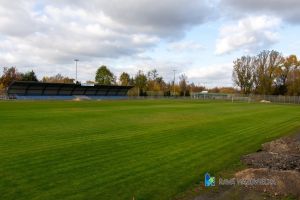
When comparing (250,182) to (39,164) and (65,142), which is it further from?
(65,142)

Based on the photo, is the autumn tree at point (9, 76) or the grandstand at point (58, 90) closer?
the grandstand at point (58, 90)

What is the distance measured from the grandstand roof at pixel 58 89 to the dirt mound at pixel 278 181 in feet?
276

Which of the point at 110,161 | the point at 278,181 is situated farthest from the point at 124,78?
the point at 278,181

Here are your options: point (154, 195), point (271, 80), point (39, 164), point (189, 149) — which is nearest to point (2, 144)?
point (39, 164)

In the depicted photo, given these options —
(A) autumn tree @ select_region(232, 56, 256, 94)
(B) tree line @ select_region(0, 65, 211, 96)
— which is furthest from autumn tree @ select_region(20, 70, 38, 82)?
(A) autumn tree @ select_region(232, 56, 256, 94)

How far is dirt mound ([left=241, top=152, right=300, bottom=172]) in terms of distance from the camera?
1183 cm

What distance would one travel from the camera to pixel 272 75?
12738 centimetres

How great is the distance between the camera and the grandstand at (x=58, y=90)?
90.2 metres

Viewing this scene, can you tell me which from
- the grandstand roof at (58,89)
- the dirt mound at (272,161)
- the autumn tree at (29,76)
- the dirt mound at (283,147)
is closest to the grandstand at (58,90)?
the grandstand roof at (58,89)

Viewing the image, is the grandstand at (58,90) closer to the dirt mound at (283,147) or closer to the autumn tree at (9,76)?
the autumn tree at (9,76)

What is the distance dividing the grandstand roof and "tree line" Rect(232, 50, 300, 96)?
45.9 meters

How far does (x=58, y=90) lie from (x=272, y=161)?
90.3 metres

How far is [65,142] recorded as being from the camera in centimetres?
1691

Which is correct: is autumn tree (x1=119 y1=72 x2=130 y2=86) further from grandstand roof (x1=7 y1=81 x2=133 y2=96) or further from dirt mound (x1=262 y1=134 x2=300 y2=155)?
dirt mound (x1=262 y1=134 x2=300 y2=155)
